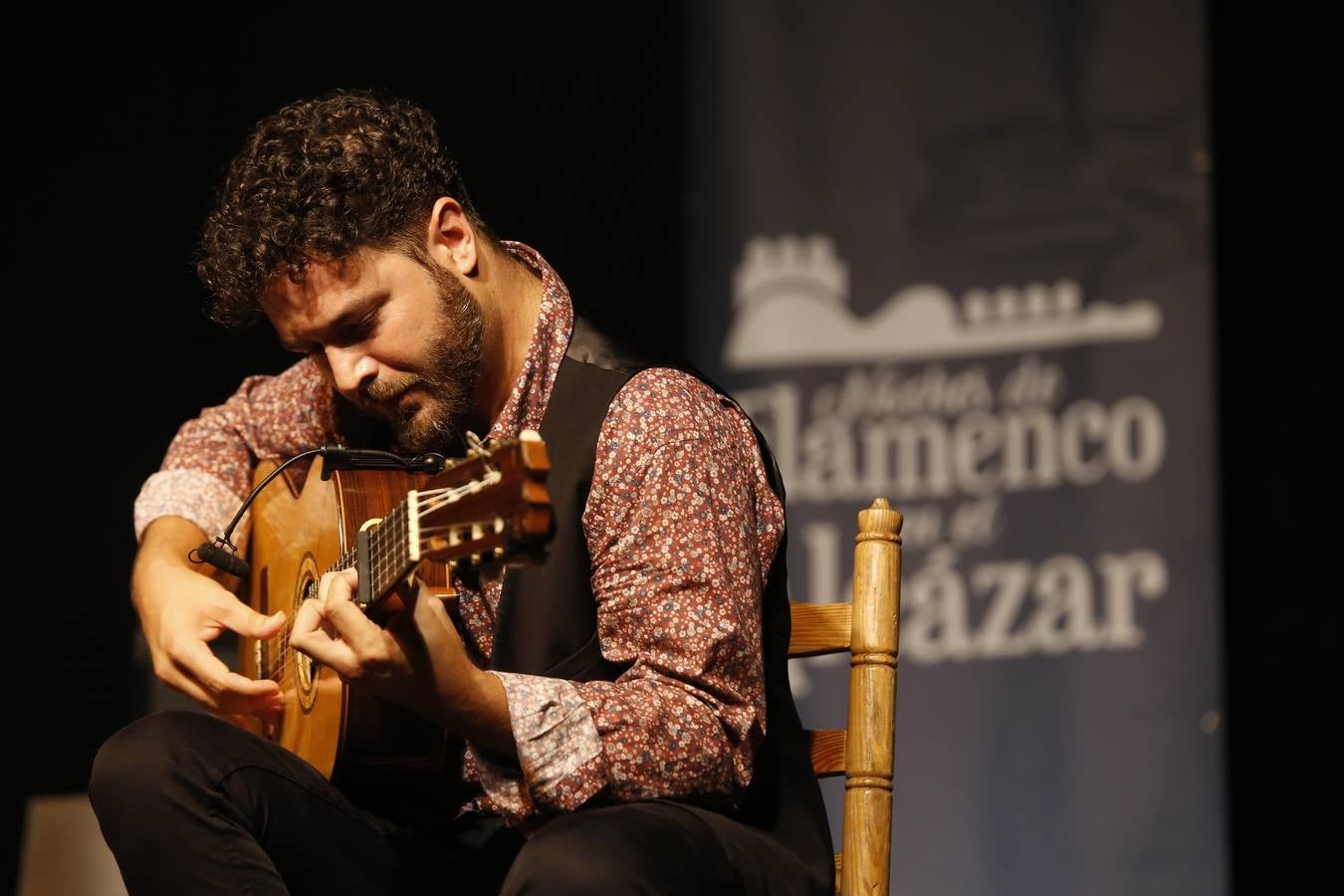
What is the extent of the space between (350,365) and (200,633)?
0.39m

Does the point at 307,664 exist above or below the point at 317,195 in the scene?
below

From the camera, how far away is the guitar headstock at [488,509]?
4.25ft

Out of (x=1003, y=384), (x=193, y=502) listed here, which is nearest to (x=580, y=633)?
(x=193, y=502)

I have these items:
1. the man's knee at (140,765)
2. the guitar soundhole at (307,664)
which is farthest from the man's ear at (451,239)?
the man's knee at (140,765)

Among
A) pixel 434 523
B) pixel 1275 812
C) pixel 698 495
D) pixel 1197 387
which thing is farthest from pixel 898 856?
pixel 434 523

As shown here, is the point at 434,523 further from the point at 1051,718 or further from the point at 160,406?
the point at 160,406

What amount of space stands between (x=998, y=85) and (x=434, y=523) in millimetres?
2079

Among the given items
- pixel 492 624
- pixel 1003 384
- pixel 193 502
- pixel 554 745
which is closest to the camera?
pixel 554 745

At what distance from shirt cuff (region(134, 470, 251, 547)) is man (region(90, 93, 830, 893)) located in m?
0.09

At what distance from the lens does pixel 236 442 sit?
7.45ft

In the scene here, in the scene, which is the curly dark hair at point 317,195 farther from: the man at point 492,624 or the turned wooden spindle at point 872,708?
the turned wooden spindle at point 872,708

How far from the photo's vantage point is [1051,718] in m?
2.99

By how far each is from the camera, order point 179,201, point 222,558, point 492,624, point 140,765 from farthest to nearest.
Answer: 1. point 179,201
2. point 222,558
3. point 492,624
4. point 140,765

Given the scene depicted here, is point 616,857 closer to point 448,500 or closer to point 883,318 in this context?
point 448,500
